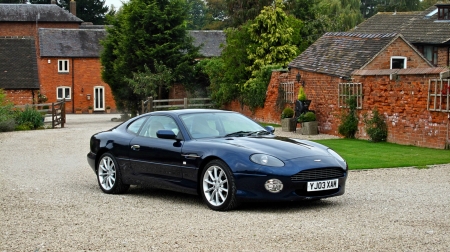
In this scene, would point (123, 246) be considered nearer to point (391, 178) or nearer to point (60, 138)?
point (391, 178)

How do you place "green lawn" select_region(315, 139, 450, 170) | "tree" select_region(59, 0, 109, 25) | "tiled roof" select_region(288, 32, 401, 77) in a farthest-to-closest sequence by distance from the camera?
"tree" select_region(59, 0, 109, 25) → "tiled roof" select_region(288, 32, 401, 77) → "green lawn" select_region(315, 139, 450, 170)

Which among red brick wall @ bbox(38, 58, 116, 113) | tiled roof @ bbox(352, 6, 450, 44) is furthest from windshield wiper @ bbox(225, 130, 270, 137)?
red brick wall @ bbox(38, 58, 116, 113)

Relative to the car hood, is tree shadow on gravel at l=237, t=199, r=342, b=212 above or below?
below

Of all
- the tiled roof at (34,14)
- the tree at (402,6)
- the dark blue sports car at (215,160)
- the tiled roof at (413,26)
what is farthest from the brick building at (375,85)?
the tree at (402,6)

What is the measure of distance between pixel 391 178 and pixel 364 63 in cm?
1390

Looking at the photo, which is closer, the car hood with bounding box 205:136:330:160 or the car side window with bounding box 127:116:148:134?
the car hood with bounding box 205:136:330:160

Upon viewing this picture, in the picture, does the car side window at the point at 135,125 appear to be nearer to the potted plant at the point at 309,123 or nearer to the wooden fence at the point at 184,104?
the potted plant at the point at 309,123

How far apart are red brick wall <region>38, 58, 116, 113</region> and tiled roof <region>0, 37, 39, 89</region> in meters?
18.0

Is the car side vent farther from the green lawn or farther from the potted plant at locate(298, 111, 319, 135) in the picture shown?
the potted plant at locate(298, 111, 319, 135)

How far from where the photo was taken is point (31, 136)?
28812 mm

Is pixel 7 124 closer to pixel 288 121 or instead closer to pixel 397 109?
pixel 288 121

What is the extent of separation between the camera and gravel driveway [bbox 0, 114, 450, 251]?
764cm

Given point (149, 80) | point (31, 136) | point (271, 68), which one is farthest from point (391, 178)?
point (149, 80)

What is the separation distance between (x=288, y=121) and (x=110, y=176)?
17.3 m
